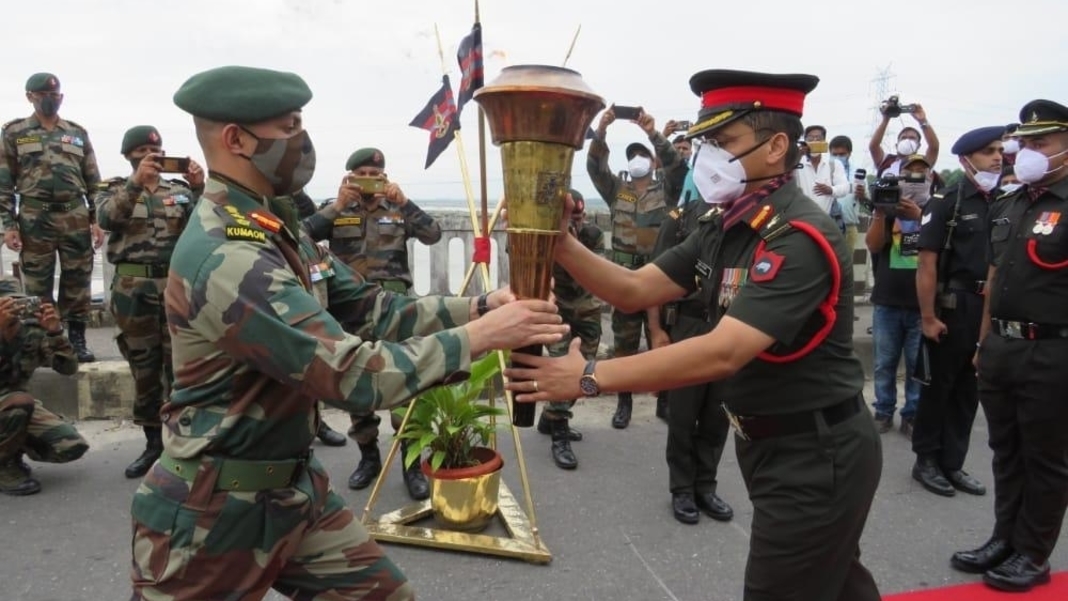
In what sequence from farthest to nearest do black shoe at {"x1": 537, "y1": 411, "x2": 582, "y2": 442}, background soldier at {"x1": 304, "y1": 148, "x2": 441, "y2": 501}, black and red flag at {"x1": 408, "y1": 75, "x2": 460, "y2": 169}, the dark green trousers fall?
1. black shoe at {"x1": 537, "y1": 411, "x2": 582, "y2": 442}
2. background soldier at {"x1": 304, "y1": 148, "x2": 441, "y2": 501}
3. black and red flag at {"x1": 408, "y1": 75, "x2": 460, "y2": 169}
4. the dark green trousers

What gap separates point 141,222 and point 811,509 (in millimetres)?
4703

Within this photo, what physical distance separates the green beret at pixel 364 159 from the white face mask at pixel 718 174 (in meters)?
3.51

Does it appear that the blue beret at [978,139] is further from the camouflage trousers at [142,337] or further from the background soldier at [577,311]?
the camouflage trousers at [142,337]

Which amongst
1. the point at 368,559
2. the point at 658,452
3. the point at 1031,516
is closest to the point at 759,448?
the point at 368,559

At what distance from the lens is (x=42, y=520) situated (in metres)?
4.18

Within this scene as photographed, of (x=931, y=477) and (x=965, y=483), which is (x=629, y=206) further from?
(x=965, y=483)

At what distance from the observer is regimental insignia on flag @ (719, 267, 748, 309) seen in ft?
7.68

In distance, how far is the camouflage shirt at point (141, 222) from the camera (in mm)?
4941

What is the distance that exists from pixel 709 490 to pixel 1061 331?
6.42 ft

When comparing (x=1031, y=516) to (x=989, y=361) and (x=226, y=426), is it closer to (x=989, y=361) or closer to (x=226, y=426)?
(x=989, y=361)

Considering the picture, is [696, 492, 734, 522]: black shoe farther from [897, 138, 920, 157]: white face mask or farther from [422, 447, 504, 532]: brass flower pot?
[897, 138, 920, 157]: white face mask

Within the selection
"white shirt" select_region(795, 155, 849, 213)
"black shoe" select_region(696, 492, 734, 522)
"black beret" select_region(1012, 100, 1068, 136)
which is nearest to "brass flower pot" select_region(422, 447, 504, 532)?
"black shoe" select_region(696, 492, 734, 522)

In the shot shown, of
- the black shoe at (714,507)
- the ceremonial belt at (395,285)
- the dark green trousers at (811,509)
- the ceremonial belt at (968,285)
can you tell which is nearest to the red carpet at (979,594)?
the black shoe at (714,507)

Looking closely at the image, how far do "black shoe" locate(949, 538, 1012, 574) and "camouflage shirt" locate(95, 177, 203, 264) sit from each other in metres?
5.11
